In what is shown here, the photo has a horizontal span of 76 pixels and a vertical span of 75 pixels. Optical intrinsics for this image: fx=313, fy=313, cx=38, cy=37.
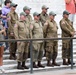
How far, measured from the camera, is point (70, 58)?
9.66 meters

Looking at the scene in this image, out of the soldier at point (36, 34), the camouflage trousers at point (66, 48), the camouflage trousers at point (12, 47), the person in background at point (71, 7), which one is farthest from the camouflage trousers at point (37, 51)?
the person in background at point (71, 7)

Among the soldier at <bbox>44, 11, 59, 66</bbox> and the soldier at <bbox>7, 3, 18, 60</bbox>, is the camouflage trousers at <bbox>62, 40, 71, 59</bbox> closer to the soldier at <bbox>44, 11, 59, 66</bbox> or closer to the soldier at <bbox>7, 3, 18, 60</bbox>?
the soldier at <bbox>44, 11, 59, 66</bbox>

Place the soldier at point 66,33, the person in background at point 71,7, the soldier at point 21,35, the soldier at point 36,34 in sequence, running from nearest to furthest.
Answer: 1. the soldier at point 21,35
2. the soldier at point 36,34
3. the soldier at point 66,33
4. the person in background at point 71,7

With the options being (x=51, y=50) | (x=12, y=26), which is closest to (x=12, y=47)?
(x=12, y=26)

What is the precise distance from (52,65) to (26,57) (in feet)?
3.15

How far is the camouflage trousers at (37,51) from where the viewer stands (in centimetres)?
904

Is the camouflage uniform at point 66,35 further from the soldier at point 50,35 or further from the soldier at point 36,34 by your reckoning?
the soldier at point 36,34

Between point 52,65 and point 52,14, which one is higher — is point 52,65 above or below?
below

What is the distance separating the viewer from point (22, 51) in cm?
884

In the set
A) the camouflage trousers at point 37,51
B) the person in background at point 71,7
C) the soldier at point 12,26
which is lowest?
the camouflage trousers at point 37,51

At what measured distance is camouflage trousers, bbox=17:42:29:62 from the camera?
8836mm

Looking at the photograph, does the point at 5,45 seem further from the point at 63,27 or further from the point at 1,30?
the point at 63,27

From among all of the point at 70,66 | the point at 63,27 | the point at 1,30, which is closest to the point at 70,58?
the point at 70,66

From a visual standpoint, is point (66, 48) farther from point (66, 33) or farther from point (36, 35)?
point (36, 35)
